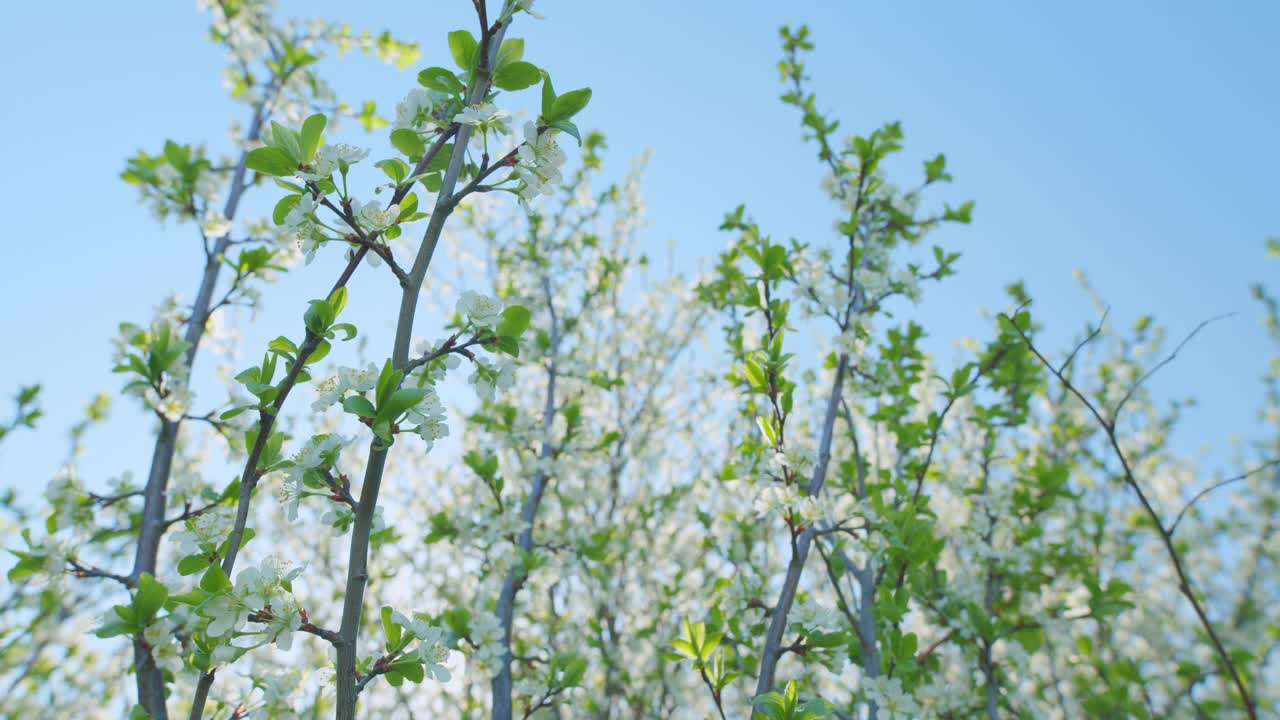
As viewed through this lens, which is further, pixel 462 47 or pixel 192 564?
pixel 462 47

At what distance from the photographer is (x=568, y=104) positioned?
4.65 ft

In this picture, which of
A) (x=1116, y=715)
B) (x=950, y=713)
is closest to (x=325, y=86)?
(x=950, y=713)

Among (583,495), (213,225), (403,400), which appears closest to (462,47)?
(403,400)

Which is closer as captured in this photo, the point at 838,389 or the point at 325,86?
the point at 838,389

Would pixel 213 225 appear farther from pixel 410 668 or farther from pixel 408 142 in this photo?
pixel 410 668

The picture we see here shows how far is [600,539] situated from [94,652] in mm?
4546

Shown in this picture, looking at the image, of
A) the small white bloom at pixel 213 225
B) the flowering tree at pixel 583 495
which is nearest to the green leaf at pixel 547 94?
the flowering tree at pixel 583 495

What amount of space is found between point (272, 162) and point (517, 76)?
0.50m

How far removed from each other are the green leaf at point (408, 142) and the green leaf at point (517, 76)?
217 mm

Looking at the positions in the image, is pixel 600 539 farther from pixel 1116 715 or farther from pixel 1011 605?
pixel 1116 715

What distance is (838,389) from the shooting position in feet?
9.12

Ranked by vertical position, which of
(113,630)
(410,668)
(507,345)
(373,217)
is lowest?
(410,668)

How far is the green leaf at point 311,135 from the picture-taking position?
1334 millimetres

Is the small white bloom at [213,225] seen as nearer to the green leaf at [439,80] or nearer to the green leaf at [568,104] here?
the green leaf at [439,80]
